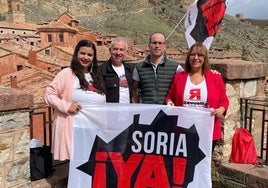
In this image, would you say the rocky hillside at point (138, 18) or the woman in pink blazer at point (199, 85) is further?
the rocky hillside at point (138, 18)

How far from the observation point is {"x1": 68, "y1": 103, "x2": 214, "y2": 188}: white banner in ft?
12.1

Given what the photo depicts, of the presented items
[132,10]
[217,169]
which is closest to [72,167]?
[217,169]

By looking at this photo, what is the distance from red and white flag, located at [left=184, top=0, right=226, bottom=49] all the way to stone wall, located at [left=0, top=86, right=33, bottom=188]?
11.7ft

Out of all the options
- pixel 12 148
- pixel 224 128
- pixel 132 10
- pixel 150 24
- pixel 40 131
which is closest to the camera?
pixel 12 148

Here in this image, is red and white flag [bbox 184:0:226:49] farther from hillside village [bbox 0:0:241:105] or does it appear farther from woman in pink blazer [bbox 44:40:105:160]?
woman in pink blazer [bbox 44:40:105:160]

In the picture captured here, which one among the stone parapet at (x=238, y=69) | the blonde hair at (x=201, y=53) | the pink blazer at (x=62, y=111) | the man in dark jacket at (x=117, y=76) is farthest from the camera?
the stone parapet at (x=238, y=69)

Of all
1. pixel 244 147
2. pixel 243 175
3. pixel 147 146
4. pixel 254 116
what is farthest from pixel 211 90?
pixel 254 116

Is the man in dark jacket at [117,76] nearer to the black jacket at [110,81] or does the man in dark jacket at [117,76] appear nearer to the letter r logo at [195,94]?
the black jacket at [110,81]

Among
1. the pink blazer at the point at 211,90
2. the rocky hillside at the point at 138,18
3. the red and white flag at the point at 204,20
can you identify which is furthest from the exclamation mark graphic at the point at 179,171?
the rocky hillside at the point at 138,18

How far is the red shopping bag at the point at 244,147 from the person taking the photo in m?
4.34

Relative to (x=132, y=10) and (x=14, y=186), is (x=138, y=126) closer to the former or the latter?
(x=14, y=186)

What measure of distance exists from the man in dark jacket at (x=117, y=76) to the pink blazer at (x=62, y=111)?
1.36 feet

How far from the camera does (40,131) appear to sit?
25.9ft

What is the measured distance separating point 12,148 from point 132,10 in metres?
102
